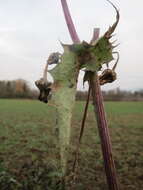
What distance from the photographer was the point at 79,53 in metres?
0.27

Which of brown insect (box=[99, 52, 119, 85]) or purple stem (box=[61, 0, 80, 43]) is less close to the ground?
purple stem (box=[61, 0, 80, 43])

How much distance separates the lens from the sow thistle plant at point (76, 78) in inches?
10.1

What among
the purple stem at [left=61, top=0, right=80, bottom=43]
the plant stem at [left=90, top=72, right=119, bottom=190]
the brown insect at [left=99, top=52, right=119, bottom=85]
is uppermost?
the purple stem at [left=61, top=0, right=80, bottom=43]

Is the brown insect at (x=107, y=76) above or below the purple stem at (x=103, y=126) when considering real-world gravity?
above

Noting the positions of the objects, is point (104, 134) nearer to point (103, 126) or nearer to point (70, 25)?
point (103, 126)

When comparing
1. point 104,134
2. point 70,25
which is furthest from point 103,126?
point 70,25

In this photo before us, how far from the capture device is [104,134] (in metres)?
0.26

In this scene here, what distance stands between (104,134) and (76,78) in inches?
2.7

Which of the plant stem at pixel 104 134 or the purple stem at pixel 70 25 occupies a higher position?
the purple stem at pixel 70 25

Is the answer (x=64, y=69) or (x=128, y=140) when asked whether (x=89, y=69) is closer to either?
(x=64, y=69)

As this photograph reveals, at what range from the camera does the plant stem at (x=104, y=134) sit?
0.84 feet

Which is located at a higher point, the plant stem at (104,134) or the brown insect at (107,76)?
the brown insect at (107,76)

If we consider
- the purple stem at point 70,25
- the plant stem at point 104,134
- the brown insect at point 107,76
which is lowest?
the plant stem at point 104,134

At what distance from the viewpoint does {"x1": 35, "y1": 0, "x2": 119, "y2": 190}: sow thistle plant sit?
0.26 metres
